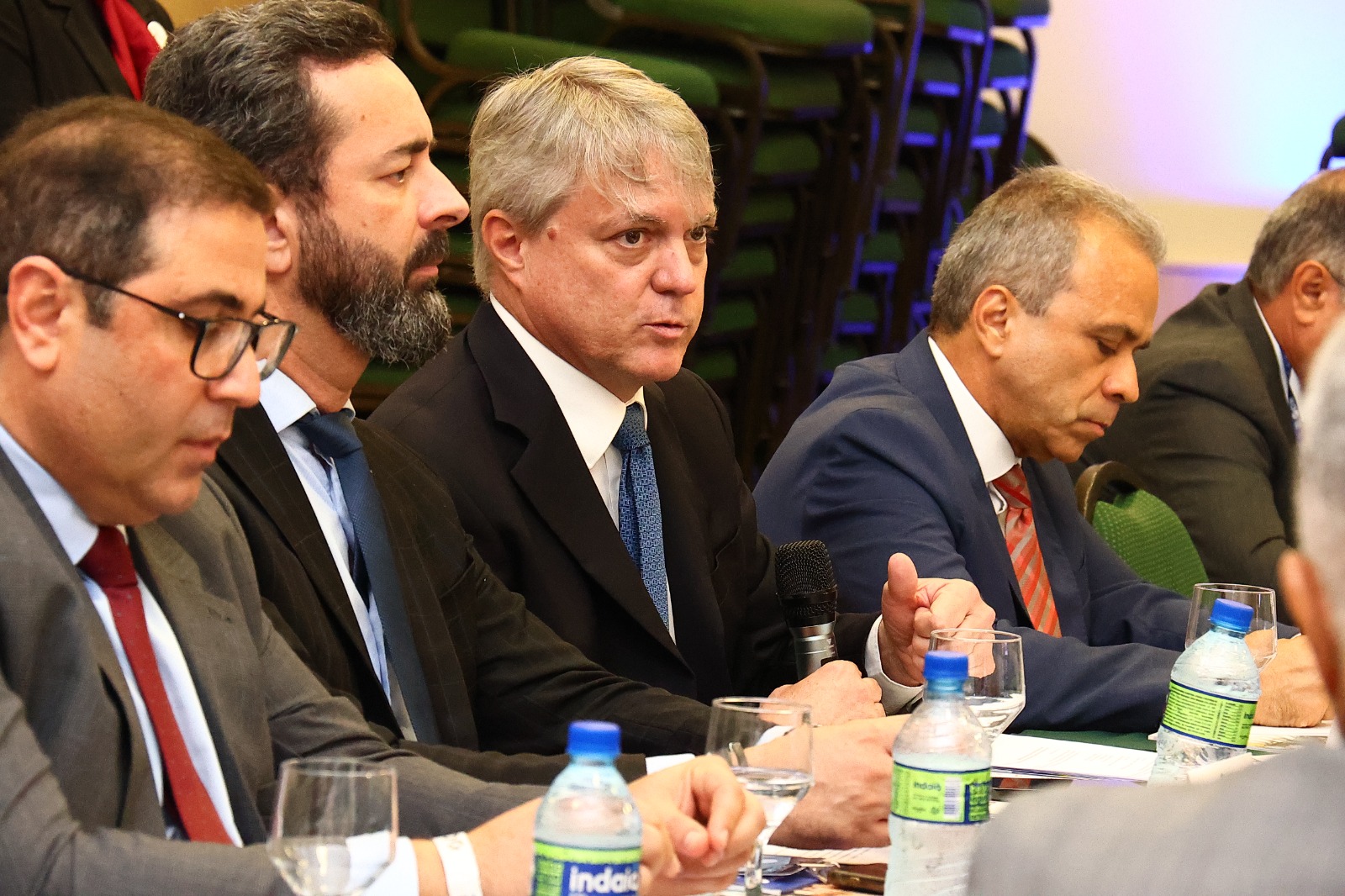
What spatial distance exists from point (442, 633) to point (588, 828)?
881mm

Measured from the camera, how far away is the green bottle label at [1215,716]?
68.4 inches

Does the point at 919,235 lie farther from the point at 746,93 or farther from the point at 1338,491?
the point at 1338,491

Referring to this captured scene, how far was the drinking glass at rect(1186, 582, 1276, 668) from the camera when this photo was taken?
83.0 inches

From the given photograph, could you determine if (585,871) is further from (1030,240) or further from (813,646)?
(1030,240)

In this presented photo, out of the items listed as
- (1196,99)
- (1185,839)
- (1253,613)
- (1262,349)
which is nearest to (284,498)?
(1185,839)

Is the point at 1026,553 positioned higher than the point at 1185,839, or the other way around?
the point at 1185,839

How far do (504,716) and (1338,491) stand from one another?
1412 mm

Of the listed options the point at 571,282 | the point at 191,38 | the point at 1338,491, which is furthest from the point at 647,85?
the point at 1338,491

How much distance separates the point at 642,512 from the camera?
2387mm

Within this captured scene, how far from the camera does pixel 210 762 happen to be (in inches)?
55.1

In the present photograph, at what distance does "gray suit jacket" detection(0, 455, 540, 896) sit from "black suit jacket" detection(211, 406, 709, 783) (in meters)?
0.11

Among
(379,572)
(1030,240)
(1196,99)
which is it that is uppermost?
(1030,240)

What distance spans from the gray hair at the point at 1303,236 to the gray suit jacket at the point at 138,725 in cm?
285

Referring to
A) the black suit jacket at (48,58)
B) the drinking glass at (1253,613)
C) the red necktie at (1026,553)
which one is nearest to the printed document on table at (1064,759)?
the drinking glass at (1253,613)
